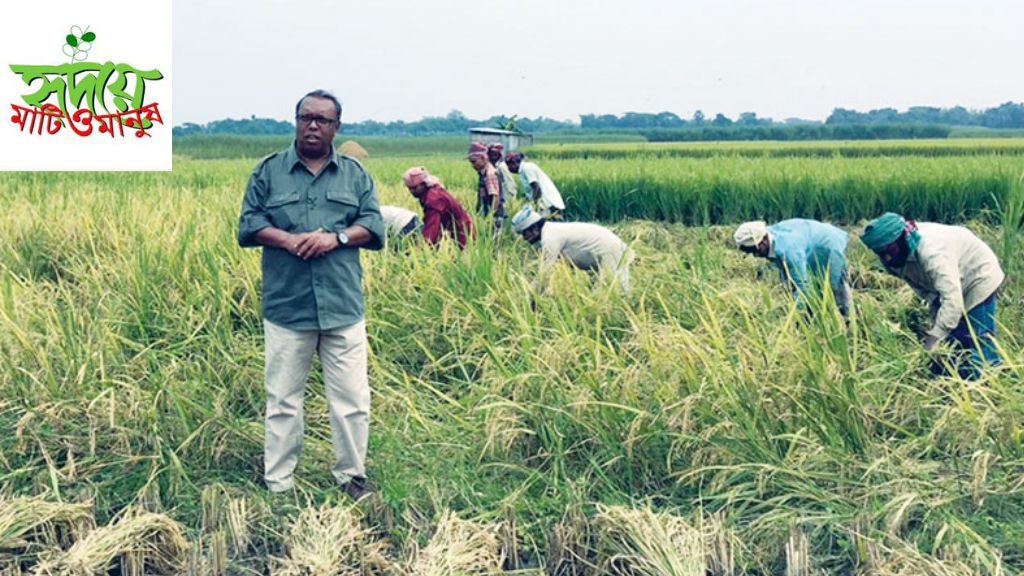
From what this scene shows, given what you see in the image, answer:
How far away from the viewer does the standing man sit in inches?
132

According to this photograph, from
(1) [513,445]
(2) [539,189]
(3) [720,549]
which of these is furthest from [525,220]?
(3) [720,549]

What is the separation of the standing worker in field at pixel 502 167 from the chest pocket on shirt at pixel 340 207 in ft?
16.0

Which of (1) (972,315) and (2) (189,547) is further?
(1) (972,315)

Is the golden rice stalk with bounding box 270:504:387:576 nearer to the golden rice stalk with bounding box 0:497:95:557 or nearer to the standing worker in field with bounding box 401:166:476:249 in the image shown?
the golden rice stalk with bounding box 0:497:95:557

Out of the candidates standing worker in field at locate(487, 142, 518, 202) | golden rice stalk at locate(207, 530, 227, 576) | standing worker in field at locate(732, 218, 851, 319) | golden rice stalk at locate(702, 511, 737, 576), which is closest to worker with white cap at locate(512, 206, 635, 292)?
standing worker in field at locate(732, 218, 851, 319)

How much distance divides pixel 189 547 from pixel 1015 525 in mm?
2603

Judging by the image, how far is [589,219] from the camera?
11352 millimetres

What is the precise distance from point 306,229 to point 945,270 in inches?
114

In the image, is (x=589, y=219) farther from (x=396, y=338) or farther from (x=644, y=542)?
(x=644, y=542)

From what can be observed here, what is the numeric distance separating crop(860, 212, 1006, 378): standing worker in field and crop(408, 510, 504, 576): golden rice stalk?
244cm

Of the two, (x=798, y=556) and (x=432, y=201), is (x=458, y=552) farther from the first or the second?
(x=432, y=201)

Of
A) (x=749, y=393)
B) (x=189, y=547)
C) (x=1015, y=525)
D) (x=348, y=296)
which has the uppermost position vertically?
(x=348, y=296)

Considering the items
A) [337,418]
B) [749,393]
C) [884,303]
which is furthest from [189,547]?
[884,303]

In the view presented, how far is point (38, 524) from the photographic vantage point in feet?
9.96
